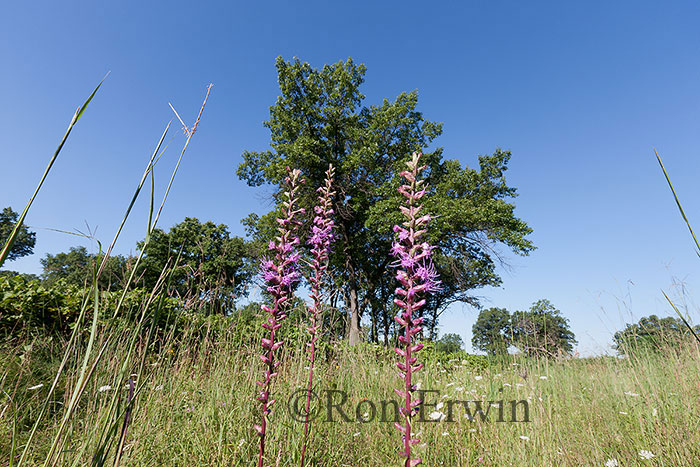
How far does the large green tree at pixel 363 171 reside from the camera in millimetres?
16516

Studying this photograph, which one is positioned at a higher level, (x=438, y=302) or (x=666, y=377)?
(x=438, y=302)

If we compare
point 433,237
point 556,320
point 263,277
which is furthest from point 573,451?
point 556,320

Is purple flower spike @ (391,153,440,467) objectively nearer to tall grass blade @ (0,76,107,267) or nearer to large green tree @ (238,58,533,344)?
tall grass blade @ (0,76,107,267)

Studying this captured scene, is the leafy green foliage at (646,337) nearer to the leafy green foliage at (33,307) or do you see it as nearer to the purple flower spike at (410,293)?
the purple flower spike at (410,293)

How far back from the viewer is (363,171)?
59.8ft

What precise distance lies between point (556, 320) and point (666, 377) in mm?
40814

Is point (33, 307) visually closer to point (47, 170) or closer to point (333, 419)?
point (333, 419)

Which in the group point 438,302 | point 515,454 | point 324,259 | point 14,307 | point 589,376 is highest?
point 438,302

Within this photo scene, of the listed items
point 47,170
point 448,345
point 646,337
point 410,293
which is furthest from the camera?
point 448,345

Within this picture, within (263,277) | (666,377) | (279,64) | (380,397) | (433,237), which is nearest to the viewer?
(263,277)

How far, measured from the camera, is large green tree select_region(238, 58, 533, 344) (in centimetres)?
1652

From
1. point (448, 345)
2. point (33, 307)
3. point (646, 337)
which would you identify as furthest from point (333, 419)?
point (448, 345)

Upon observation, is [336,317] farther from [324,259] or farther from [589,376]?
[589,376]

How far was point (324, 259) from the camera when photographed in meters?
3.33
